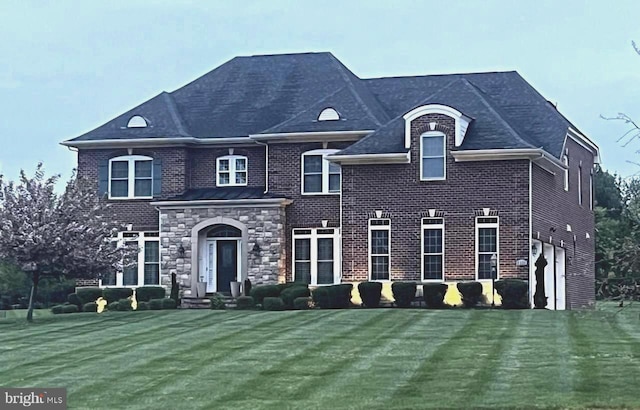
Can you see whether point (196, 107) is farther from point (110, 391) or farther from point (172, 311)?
point (110, 391)

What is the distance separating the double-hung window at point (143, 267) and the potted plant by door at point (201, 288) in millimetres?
1608

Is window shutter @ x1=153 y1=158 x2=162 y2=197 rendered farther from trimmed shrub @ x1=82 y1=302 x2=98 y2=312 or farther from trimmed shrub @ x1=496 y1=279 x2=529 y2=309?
trimmed shrub @ x1=496 y1=279 x2=529 y2=309

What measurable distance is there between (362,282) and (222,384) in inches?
710

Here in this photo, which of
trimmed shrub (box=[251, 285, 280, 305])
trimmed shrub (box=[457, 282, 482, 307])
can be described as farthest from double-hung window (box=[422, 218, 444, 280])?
trimmed shrub (box=[251, 285, 280, 305])

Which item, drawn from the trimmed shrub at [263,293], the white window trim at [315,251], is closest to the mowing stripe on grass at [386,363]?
the trimmed shrub at [263,293]

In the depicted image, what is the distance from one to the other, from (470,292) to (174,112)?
1354cm

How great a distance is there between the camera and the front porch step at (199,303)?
135 feet

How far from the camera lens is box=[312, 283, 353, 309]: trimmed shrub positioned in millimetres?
38781

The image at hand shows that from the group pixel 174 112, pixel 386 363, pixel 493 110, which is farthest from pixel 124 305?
pixel 386 363

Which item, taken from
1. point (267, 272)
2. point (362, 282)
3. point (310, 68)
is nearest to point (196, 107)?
point (310, 68)

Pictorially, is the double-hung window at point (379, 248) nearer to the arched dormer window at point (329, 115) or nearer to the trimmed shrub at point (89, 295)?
the arched dormer window at point (329, 115)

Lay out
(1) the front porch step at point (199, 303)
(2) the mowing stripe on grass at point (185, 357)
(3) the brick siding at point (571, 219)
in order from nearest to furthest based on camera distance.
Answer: (2) the mowing stripe on grass at point (185, 357) < (3) the brick siding at point (571, 219) < (1) the front porch step at point (199, 303)

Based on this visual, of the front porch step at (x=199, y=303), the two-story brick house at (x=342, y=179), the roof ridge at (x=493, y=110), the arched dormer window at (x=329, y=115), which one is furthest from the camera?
the arched dormer window at (x=329, y=115)

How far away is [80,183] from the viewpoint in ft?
120
